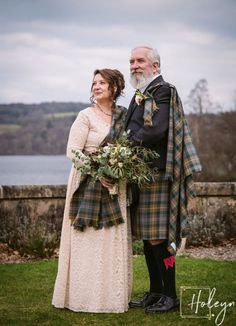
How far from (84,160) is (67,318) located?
→ 1.35m

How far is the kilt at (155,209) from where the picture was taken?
4.46 m

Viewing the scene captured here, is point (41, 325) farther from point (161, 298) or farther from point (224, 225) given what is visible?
point (224, 225)

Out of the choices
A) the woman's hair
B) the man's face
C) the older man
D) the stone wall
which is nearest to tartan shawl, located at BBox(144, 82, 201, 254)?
the older man

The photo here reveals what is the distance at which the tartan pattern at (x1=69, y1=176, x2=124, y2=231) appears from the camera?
4531 mm

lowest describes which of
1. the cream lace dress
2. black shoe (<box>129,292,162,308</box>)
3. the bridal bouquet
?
black shoe (<box>129,292,162,308</box>)

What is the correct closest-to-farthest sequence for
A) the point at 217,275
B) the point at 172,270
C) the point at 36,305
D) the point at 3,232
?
the point at 172,270, the point at 36,305, the point at 217,275, the point at 3,232

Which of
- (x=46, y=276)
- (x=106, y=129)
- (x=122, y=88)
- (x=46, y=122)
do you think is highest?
(x=46, y=122)

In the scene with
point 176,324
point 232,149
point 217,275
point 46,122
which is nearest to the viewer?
point 176,324

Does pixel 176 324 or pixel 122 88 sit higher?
pixel 122 88

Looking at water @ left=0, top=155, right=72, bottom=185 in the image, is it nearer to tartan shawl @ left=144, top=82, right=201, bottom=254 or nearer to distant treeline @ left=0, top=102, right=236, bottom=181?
distant treeline @ left=0, top=102, right=236, bottom=181

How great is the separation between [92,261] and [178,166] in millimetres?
1122

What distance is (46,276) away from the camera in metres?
6.23

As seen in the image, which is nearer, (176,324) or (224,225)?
(176,324)

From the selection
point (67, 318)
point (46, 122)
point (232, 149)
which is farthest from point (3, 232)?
point (46, 122)
